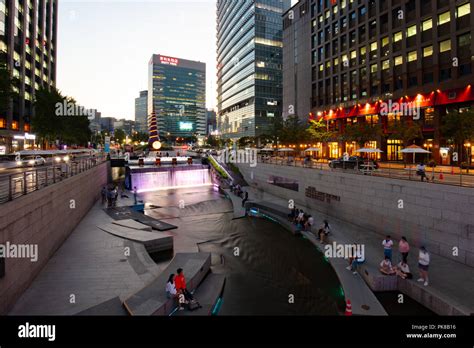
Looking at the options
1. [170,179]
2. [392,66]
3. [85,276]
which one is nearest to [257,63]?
[392,66]

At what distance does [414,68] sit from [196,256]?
41697 millimetres

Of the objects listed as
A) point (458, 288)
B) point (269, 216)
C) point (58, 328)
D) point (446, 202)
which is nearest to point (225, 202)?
point (269, 216)

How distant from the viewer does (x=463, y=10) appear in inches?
1313

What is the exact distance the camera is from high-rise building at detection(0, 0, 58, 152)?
2296 inches

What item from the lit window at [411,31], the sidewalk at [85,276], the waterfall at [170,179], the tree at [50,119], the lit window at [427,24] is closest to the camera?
the sidewalk at [85,276]

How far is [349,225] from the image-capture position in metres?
22.3

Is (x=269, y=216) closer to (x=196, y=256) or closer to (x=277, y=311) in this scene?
(x=196, y=256)

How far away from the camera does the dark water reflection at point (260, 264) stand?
12000mm

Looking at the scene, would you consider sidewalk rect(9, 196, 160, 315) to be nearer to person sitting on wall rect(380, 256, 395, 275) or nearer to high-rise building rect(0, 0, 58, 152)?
person sitting on wall rect(380, 256, 395, 275)

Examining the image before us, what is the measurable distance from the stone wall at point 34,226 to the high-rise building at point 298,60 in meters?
50.8

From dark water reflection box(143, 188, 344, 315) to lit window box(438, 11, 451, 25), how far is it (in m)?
34.5

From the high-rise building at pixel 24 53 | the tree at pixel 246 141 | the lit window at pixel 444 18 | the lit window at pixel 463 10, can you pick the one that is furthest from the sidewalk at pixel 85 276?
the tree at pixel 246 141

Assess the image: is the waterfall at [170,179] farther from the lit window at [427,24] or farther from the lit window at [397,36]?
the lit window at [427,24]

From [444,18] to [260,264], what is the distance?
40.1m
